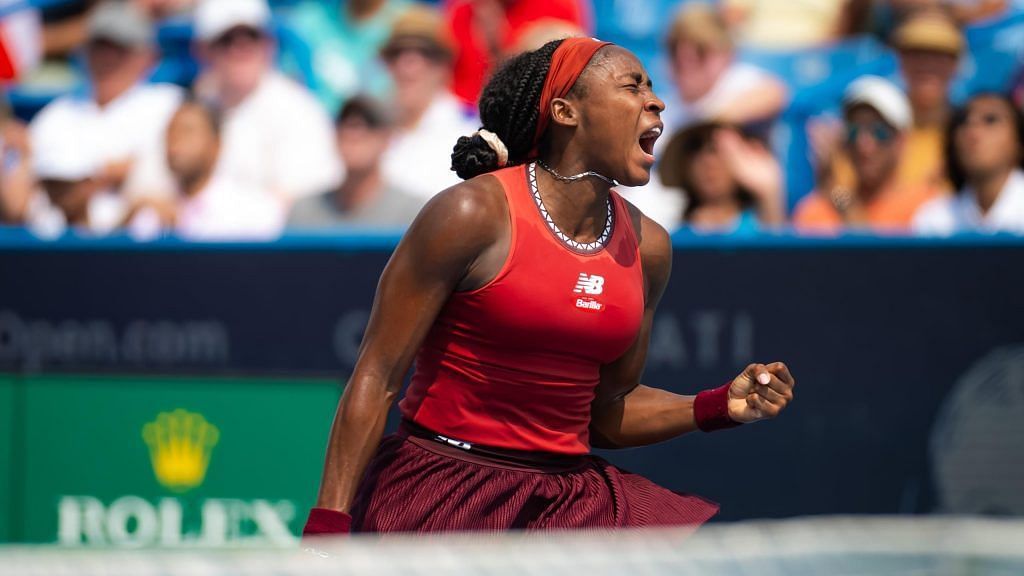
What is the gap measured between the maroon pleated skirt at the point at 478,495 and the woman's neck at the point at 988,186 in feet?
9.52

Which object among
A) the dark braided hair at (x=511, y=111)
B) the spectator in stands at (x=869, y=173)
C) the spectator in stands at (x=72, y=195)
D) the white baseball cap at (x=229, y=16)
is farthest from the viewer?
the white baseball cap at (x=229, y=16)

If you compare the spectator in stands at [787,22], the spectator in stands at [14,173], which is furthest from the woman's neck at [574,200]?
the spectator in stands at [14,173]

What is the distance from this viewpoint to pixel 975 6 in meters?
6.27

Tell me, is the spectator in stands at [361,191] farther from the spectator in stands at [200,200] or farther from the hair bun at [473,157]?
the hair bun at [473,157]

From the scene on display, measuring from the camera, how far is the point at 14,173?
22.6 feet

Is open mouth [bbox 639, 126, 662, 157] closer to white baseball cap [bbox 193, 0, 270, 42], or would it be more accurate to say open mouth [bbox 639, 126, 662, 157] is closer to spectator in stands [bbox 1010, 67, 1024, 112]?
spectator in stands [bbox 1010, 67, 1024, 112]

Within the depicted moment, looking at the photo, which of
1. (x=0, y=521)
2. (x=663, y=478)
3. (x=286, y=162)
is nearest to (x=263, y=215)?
(x=286, y=162)

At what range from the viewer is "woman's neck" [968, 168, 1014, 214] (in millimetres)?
5723

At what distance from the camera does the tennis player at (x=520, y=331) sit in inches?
122

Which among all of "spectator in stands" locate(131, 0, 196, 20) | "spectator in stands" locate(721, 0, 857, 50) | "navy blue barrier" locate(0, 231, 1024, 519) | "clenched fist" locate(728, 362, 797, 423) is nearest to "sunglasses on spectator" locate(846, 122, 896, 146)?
"spectator in stands" locate(721, 0, 857, 50)

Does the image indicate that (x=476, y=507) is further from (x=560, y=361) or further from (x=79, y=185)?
(x=79, y=185)

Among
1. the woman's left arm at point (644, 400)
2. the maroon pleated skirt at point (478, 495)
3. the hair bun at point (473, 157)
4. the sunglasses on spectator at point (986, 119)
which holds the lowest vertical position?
the maroon pleated skirt at point (478, 495)

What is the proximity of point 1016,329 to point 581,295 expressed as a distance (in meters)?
2.45

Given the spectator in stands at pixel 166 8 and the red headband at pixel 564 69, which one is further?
the spectator in stands at pixel 166 8
